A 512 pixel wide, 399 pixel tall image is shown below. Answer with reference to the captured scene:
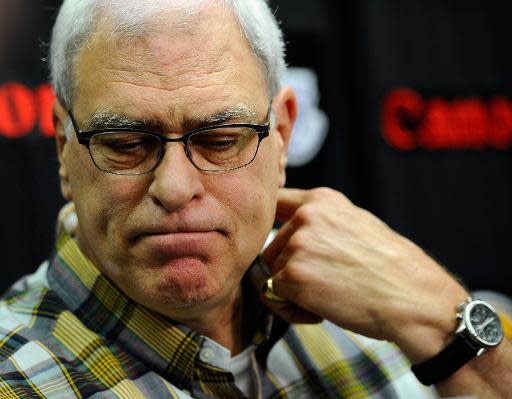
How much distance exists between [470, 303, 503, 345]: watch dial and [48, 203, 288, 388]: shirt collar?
58 centimetres

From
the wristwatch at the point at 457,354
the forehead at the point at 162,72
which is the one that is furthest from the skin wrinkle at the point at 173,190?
the wristwatch at the point at 457,354

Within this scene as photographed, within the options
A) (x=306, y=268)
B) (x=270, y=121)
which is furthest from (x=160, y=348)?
(x=270, y=121)

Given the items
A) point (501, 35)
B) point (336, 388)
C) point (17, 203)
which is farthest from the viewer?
point (501, 35)

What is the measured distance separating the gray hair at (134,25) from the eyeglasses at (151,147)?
0.14m

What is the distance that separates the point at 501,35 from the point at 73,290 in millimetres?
4467

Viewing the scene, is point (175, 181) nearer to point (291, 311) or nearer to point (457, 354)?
point (291, 311)

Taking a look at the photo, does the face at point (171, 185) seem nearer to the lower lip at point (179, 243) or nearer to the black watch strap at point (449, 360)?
the lower lip at point (179, 243)

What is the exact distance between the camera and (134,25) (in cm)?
136

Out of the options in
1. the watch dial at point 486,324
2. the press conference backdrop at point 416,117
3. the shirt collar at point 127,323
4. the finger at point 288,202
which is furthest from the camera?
the press conference backdrop at point 416,117

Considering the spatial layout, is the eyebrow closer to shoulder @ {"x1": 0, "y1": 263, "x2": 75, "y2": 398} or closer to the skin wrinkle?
the skin wrinkle

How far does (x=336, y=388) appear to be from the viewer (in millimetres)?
1680

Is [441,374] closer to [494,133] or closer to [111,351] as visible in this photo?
[111,351]

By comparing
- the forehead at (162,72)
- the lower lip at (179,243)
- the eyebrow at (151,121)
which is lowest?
the lower lip at (179,243)

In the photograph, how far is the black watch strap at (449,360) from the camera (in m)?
1.58
